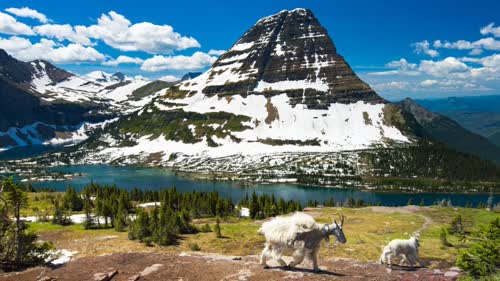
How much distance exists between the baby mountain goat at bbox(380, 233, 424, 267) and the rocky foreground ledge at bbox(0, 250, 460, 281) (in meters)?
1.26

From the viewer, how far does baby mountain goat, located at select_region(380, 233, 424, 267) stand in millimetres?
27078

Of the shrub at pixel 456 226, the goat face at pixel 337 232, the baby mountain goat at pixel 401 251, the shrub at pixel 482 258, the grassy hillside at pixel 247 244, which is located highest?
the goat face at pixel 337 232

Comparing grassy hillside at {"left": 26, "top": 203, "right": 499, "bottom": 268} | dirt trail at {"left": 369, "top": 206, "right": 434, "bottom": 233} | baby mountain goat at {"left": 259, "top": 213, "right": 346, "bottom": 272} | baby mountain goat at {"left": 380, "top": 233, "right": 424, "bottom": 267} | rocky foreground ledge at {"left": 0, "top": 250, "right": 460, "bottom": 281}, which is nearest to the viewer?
rocky foreground ledge at {"left": 0, "top": 250, "right": 460, "bottom": 281}

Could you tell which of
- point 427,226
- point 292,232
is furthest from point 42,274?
point 427,226

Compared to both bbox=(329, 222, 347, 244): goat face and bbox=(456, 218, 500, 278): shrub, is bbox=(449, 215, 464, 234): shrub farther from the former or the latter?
bbox=(329, 222, 347, 244): goat face

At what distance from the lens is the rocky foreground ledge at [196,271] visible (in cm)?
2120

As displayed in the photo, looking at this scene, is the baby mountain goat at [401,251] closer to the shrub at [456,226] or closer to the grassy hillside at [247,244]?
the grassy hillside at [247,244]

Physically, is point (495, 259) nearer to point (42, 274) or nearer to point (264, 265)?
point (264, 265)

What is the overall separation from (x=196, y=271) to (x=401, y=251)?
15209 mm

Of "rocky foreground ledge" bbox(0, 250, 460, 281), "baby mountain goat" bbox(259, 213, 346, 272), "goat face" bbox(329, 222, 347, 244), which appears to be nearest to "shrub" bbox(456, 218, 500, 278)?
"rocky foreground ledge" bbox(0, 250, 460, 281)

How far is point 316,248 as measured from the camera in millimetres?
22016

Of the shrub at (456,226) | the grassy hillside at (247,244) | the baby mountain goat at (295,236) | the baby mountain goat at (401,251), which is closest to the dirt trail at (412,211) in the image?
the grassy hillside at (247,244)

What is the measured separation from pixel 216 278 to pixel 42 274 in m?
11.4

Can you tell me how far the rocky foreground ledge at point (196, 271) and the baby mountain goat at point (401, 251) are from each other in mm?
1264
